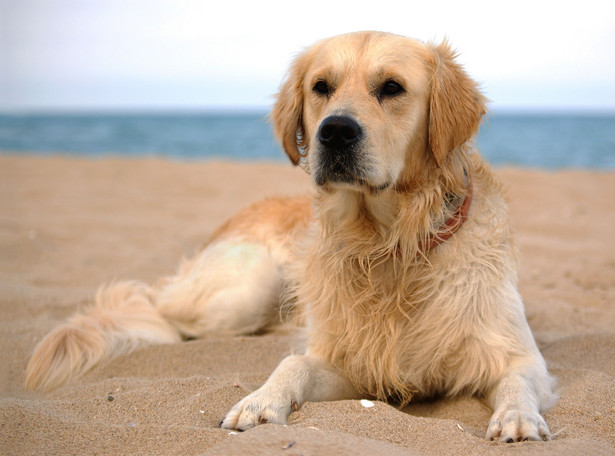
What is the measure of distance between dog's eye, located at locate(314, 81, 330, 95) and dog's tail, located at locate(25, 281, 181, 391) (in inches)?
67.9

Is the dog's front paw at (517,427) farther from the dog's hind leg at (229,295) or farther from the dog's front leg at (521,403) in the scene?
the dog's hind leg at (229,295)

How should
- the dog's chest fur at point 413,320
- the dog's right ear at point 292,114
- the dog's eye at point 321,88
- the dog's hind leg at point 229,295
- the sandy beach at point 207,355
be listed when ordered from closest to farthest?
the sandy beach at point 207,355
the dog's chest fur at point 413,320
the dog's eye at point 321,88
the dog's right ear at point 292,114
the dog's hind leg at point 229,295

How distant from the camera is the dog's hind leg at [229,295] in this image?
371 cm

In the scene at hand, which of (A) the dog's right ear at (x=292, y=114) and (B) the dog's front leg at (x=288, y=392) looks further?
(A) the dog's right ear at (x=292, y=114)

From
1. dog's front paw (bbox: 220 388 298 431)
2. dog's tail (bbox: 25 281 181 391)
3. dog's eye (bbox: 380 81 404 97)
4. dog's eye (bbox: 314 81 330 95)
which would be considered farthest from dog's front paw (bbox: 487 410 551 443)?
dog's tail (bbox: 25 281 181 391)

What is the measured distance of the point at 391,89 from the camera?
2.58 metres

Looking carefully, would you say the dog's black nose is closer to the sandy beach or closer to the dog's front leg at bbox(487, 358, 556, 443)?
the sandy beach

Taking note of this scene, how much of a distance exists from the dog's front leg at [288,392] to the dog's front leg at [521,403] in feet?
2.15

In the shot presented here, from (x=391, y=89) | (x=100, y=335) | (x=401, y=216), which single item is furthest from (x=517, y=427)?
(x=100, y=335)

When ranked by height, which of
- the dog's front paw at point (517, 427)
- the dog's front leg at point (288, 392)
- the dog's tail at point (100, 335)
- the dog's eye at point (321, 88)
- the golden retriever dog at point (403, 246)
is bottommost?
the dog's tail at point (100, 335)

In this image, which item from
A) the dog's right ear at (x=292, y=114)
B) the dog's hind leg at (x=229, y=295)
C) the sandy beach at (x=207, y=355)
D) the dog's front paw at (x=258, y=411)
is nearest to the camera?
the sandy beach at (x=207, y=355)

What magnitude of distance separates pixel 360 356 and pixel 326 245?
0.51 m

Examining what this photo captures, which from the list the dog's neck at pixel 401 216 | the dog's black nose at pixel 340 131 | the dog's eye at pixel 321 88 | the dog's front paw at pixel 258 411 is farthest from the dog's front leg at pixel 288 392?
the dog's eye at pixel 321 88

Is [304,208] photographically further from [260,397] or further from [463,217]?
[260,397]
